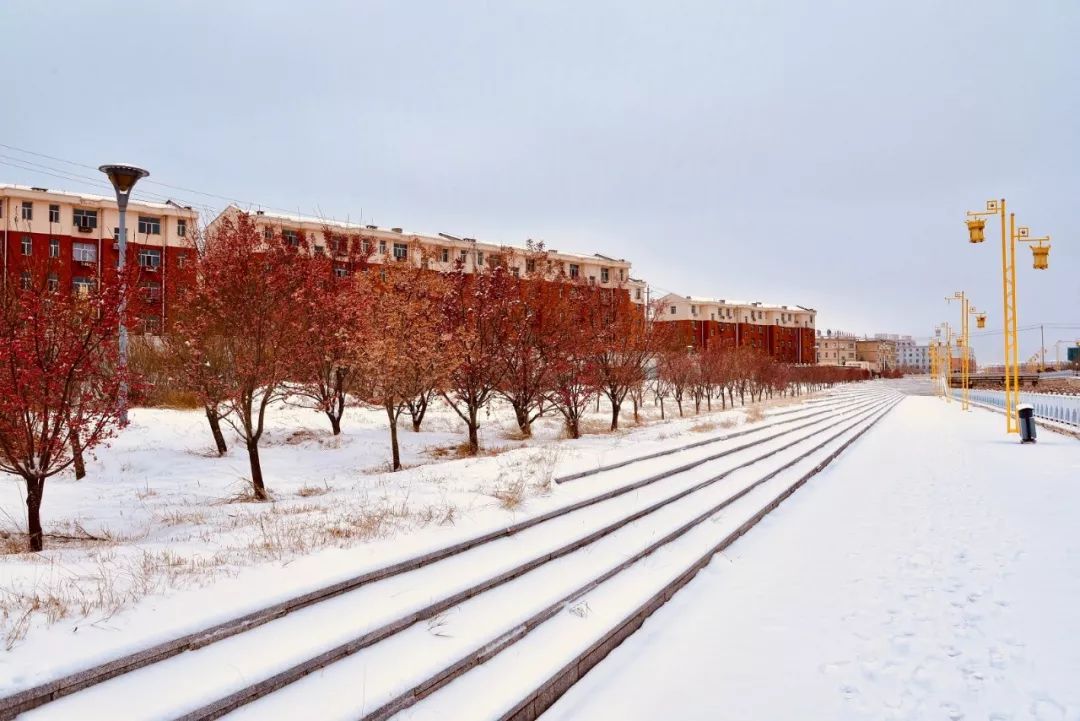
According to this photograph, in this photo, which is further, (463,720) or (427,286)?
(427,286)

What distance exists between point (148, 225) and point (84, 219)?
4.51m

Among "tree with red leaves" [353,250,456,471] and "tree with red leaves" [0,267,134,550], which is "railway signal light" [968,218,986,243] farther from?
"tree with red leaves" [0,267,134,550]

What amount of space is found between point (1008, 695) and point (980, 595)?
2027 mm

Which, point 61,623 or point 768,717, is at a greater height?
point 61,623

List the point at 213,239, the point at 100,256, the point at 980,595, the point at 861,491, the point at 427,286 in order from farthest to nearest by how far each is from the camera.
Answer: the point at 100,256 < the point at 427,286 < the point at 213,239 < the point at 861,491 < the point at 980,595

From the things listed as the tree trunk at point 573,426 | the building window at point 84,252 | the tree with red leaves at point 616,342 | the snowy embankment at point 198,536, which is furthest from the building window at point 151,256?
the tree trunk at point 573,426

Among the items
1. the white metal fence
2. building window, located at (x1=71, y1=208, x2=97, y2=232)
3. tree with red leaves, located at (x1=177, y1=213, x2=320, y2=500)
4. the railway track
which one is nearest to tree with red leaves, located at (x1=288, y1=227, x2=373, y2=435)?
tree with red leaves, located at (x1=177, y1=213, x2=320, y2=500)

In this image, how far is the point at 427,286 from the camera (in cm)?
1744

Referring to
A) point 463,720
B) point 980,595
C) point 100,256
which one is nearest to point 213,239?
point 463,720

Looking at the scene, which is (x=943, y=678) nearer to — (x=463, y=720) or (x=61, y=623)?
(x=463, y=720)

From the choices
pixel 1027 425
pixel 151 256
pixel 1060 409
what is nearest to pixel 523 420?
pixel 1027 425

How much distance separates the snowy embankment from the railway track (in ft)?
0.43

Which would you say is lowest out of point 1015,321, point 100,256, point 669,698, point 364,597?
point 669,698

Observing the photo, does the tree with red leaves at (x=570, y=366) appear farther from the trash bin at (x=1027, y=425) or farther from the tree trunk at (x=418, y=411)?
the trash bin at (x=1027, y=425)
